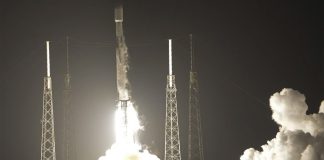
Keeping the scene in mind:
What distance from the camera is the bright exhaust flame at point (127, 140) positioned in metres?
34.7


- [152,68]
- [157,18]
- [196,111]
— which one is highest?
[157,18]

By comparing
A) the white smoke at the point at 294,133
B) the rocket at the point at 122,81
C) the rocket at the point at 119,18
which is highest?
the rocket at the point at 119,18

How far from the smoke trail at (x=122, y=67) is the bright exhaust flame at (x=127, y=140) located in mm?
604

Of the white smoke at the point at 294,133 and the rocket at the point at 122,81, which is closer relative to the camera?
the white smoke at the point at 294,133

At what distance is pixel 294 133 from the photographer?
1292 inches

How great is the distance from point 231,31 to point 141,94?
5818 millimetres

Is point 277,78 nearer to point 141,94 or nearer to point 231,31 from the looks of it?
point 231,31

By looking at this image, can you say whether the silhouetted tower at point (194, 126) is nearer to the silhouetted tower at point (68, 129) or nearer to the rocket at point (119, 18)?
the rocket at point (119, 18)

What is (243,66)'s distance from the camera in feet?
A: 127

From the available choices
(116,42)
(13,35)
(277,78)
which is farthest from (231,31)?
(13,35)

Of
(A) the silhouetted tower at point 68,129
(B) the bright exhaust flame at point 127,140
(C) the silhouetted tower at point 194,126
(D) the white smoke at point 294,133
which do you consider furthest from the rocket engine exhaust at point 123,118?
(D) the white smoke at point 294,133

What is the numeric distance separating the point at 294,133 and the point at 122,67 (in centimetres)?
883

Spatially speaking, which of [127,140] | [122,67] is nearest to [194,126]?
[127,140]

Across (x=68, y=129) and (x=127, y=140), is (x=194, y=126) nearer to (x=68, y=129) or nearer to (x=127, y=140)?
(x=127, y=140)
